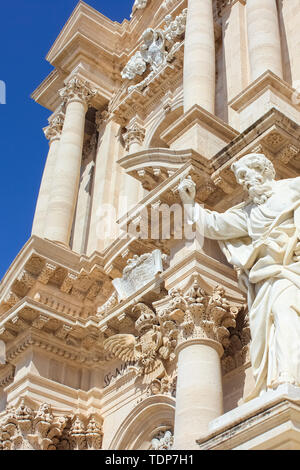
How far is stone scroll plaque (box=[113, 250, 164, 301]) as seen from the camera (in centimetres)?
1108

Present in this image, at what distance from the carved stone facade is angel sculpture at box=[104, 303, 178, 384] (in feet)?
0.09

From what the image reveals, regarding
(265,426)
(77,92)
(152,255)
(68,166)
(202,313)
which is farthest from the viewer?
(77,92)

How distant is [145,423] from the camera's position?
33.8 ft

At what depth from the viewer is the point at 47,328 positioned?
11.6m

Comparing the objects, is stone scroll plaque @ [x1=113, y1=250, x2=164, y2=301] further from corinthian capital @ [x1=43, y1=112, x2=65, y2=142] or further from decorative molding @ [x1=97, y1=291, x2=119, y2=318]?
corinthian capital @ [x1=43, y1=112, x2=65, y2=142]

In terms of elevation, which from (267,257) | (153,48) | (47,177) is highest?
(153,48)

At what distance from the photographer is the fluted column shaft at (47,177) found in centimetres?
1556

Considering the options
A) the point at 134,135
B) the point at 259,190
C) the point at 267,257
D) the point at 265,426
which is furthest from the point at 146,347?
the point at 134,135

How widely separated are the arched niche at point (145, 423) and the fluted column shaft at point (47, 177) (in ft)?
17.6

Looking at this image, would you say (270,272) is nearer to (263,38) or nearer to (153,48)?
(263,38)

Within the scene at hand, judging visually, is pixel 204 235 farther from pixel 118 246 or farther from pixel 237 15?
pixel 237 15

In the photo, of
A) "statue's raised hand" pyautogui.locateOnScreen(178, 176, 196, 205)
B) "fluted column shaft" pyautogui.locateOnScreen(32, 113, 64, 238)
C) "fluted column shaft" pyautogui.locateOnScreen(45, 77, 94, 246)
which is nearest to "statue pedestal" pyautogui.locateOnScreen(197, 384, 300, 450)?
"statue's raised hand" pyautogui.locateOnScreen(178, 176, 196, 205)

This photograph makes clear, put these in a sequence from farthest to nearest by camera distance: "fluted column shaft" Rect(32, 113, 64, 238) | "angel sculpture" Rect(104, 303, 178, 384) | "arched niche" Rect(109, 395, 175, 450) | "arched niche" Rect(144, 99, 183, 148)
Answer: "fluted column shaft" Rect(32, 113, 64, 238) < "arched niche" Rect(144, 99, 183, 148) < "angel sculpture" Rect(104, 303, 178, 384) < "arched niche" Rect(109, 395, 175, 450)

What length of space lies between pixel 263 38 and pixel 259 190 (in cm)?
511
